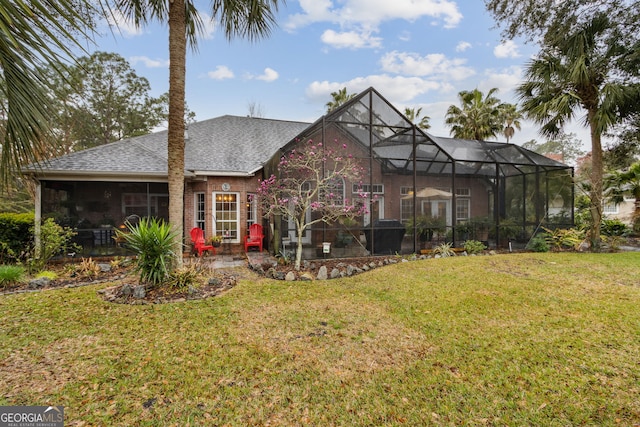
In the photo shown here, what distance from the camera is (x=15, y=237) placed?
725 cm

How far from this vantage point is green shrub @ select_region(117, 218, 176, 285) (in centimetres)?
493

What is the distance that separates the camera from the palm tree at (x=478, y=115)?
1691 cm

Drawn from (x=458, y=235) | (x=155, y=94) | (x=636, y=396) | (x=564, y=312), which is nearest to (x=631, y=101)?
(x=458, y=235)

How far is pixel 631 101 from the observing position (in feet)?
28.8

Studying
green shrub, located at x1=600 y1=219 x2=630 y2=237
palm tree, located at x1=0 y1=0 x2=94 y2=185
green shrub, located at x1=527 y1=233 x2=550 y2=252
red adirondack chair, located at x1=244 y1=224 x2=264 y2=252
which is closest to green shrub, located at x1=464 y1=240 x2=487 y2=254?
green shrub, located at x1=527 y1=233 x2=550 y2=252

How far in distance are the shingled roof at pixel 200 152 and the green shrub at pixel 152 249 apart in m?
3.59

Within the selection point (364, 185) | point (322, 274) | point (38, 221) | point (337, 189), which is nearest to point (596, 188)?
point (364, 185)

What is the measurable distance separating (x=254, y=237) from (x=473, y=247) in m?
7.50

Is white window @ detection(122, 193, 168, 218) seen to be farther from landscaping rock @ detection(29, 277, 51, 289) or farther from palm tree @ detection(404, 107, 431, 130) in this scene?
palm tree @ detection(404, 107, 431, 130)

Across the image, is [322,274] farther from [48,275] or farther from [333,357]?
[48,275]

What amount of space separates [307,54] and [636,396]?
1341 centimetres

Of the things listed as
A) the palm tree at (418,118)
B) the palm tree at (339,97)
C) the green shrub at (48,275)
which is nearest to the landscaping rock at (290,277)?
the green shrub at (48,275)

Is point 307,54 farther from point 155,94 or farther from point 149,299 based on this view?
point 155,94

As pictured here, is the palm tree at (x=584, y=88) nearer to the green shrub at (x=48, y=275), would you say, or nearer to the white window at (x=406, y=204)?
the white window at (x=406, y=204)
